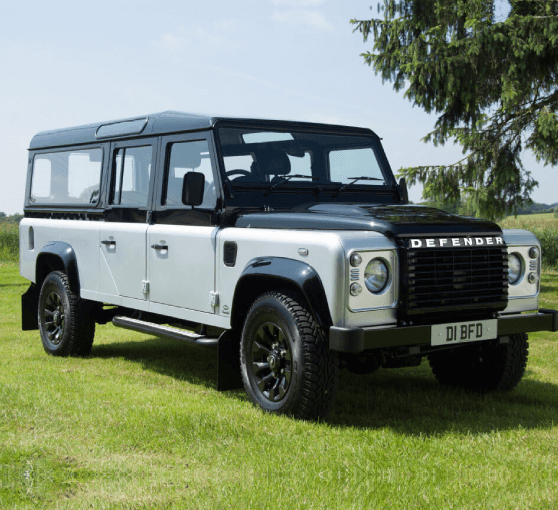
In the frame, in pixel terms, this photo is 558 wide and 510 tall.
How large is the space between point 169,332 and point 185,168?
4.81 ft

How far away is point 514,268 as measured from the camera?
5.85 metres

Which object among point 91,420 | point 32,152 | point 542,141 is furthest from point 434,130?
point 91,420

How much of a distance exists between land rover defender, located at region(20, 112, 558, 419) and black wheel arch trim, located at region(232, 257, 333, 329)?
15 millimetres

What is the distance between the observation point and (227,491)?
3.86 m

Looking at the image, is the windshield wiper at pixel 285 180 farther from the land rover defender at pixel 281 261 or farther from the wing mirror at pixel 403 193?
the wing mirror at pixel 403 193

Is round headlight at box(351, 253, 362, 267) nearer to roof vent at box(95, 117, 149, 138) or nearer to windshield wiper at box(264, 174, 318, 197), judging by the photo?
windshield wiper at box(264, 174, 318, 197)

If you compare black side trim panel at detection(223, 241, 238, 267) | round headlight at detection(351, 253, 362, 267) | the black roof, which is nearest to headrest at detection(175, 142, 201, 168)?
the black roof

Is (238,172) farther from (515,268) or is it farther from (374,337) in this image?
(515,268)

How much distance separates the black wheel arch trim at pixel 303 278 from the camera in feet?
16.1

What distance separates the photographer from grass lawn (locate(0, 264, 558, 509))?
3.83m

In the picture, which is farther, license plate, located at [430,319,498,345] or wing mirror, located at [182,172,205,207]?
wing mirror, located at [182,172,205,207]

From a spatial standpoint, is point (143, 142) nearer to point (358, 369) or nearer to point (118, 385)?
point (118, 385)

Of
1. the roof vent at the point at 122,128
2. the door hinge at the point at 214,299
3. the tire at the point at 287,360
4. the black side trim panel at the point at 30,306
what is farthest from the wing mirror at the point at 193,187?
the black side trim panel at the point at 30,306

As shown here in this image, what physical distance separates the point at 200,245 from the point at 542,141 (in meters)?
12.1
